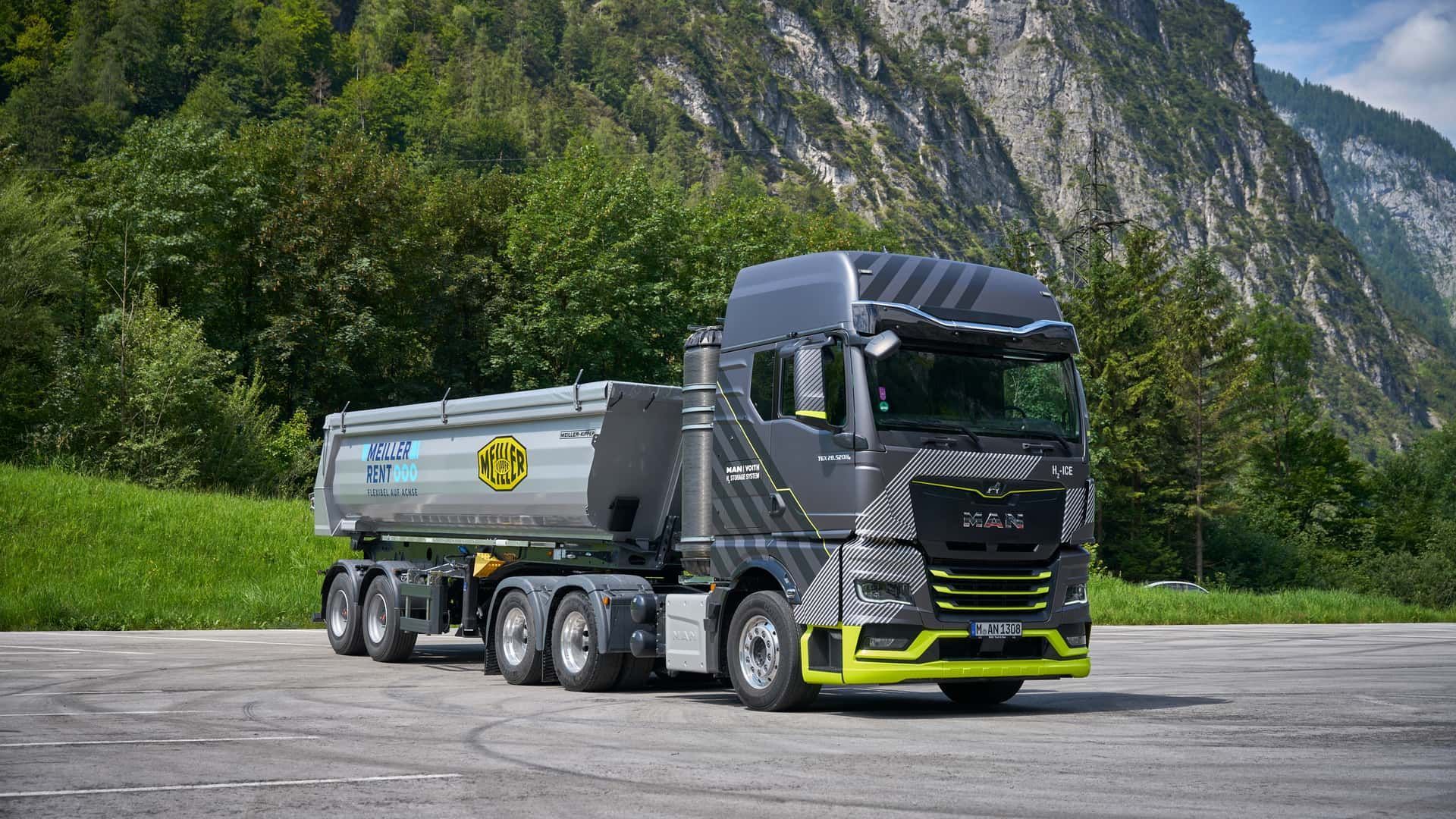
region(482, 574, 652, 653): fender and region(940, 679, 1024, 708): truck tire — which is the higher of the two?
region(482, 574, 652, 653): fender

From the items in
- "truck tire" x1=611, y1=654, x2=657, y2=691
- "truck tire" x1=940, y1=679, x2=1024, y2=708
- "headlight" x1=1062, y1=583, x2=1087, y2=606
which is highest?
"headlight" x1=1062, y1=583, x2=1087, y2=606

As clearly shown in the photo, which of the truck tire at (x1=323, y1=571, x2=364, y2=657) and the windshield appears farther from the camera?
the truck tire at (x1=323, y1=571, x2=364, y2=657)

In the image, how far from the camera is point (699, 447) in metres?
13.0

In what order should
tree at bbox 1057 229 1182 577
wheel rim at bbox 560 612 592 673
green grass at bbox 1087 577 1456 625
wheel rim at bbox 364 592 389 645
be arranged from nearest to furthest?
1. wheel rim at bbox 560 612 592 673
2. wheel rim at bbox 364 592 389 645
3. green grass at bbox 1087 577 1456 625
4. tree at bbox 1057 229 1182 577

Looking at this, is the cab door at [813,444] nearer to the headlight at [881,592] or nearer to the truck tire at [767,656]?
the headlight at [881,592]

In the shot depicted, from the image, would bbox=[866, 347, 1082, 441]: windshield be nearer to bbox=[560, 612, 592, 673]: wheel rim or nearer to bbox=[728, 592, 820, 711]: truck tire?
bbox=[728, 592, 820, 711]: truck tire

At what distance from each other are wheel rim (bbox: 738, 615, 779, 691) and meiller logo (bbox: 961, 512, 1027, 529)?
187 centimetres

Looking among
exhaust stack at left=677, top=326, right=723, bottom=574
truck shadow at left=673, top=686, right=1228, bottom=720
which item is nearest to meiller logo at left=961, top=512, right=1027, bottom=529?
truck shadow at left=673, top=686, right=1228, bottom=720

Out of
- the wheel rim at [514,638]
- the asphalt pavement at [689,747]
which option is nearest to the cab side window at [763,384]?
the asphalt pavement at [689,747]

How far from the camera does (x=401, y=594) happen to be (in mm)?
17250

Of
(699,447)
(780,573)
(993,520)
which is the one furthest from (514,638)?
(993,520)

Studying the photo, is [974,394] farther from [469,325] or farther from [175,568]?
[469,325]

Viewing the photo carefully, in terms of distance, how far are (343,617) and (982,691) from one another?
367 inches

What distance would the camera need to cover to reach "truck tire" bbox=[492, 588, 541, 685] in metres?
14.3
